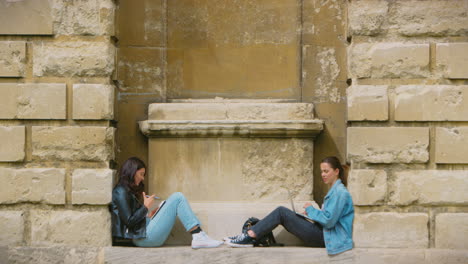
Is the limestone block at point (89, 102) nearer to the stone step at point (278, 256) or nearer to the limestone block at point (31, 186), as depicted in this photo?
the limestone block at point (31, 186)

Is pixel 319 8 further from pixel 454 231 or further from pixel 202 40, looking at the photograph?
pixel 454 231

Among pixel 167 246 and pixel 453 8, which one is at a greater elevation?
pixel 453 8

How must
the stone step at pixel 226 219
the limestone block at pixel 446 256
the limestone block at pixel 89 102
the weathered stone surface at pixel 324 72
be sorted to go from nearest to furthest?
1. the limestone block at pixel 446 256
2. the limestone block at pixel 89 102
3. the stone step at pixel 226 219
4. the weathered stone surface at pixel 324 72

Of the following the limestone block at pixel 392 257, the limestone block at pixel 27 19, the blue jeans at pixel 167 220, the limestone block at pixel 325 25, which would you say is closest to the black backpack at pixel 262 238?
the blue jeans at pixel 167 220

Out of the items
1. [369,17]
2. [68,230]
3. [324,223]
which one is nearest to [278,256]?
[324,223]

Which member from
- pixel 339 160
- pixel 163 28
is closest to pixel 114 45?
pixel 163 28

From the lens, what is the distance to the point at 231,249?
17.9 ft

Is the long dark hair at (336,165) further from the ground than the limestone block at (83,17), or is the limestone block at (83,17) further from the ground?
the limestone block at (83,17)

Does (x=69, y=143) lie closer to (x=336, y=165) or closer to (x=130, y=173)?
A: (x=130, y=173)

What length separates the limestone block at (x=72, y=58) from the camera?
5.56 metres

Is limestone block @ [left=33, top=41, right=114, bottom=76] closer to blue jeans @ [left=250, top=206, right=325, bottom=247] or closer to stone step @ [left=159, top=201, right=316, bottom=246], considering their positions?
stone step @ [left=159, top=201, right=316, bottom=246]

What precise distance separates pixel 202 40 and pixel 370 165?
7.24ft

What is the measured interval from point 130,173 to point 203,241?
0.96 meters

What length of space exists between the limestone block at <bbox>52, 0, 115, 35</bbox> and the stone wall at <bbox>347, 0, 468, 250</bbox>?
2.40 m
